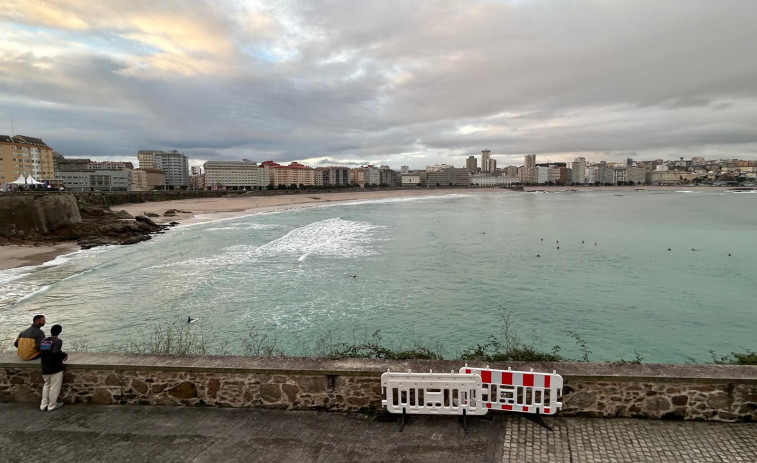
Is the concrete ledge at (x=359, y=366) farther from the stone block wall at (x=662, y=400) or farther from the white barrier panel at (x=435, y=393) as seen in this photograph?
the white barrier panel at (x=435, y=393)

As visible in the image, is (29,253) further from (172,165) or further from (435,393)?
(172,165)

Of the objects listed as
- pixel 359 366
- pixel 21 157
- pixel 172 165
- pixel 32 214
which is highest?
pixel 172 165

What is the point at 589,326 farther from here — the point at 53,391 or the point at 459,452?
the point at 53,391

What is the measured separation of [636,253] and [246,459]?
32440 millimetres

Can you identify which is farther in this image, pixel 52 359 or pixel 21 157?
pixel 21 157

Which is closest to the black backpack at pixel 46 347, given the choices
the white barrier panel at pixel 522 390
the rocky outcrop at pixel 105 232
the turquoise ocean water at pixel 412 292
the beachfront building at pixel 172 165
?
the white barrier panel at pixel 522 390

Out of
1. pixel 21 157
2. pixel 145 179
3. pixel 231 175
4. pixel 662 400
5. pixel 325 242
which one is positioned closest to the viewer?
pixel 662 400

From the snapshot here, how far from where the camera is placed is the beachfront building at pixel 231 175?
173 m

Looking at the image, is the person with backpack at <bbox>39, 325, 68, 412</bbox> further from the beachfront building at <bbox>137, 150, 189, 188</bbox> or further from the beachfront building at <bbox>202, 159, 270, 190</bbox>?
the beachfront building at <bbox>137, 150, 189, 188</bbox>

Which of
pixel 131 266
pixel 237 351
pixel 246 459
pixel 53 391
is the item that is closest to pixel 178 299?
pixel 237 351

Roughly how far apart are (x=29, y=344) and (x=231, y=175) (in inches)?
7074

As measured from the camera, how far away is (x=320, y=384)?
5371mm

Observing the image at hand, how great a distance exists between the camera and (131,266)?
80.4 feet

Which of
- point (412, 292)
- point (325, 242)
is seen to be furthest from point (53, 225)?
point (412, 292)
